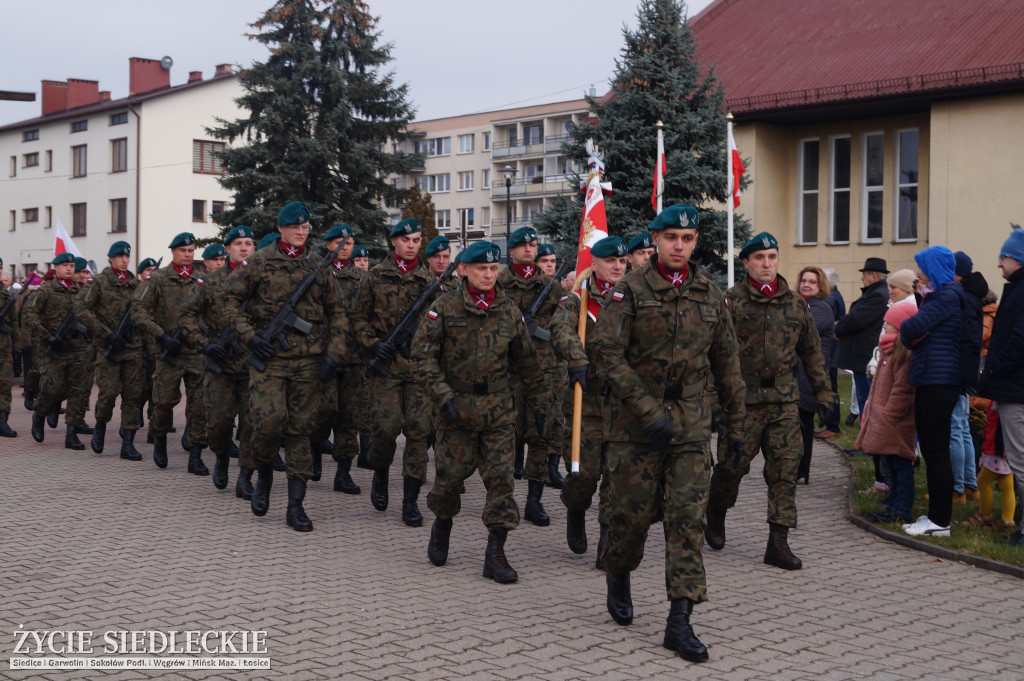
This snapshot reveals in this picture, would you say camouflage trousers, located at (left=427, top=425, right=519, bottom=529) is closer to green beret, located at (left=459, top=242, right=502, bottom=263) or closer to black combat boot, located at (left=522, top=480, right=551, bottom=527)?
green beret, located at (left=459, top=242, right=502, bottom=263)

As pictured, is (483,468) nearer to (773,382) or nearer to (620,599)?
(620,599)

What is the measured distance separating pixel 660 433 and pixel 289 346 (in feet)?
13.0

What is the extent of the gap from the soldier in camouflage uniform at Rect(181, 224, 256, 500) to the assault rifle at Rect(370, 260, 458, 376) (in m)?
1.32

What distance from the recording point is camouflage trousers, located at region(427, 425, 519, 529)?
23.4 feet

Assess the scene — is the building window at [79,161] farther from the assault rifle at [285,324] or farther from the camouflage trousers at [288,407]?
the camouflage trousers at [288,407]

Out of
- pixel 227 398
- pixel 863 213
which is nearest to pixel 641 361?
pixel 227 398

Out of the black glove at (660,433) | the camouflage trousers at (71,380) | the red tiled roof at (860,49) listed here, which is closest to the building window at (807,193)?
the red tiled roof at (860,49)

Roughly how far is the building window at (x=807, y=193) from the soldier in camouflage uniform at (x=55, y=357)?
17985mm

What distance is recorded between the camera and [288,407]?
872 cm

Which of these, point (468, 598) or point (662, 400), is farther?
point (468, 598)

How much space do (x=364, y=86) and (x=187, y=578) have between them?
79.1ft

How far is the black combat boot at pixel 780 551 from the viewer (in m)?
7.48

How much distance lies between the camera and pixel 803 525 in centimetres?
898

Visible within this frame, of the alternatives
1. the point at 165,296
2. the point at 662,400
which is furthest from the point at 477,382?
the point at 165,296
